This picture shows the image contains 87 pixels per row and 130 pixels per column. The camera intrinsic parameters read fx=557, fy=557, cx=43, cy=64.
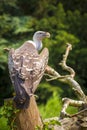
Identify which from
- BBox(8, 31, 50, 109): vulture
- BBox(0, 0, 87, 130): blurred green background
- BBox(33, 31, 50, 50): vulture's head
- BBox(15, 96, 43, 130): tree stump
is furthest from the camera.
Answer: BBox(0, 0, 87, 130): blurred green background

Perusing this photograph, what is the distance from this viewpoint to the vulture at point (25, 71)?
3.74 meters

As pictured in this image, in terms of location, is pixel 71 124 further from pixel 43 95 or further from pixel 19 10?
pixel 19 10

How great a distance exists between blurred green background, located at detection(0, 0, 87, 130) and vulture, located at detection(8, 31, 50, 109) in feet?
14.1

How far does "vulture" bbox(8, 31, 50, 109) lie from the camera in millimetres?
3740

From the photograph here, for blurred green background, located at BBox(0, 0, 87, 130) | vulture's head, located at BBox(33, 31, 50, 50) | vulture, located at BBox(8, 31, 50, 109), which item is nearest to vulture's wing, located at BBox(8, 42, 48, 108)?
vulture, located at BBox(8, 31, 50, 109)

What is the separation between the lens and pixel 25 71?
3861 millimetres

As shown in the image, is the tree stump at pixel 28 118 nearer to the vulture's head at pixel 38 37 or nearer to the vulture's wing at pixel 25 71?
the vulture's wing at pixel 25 71

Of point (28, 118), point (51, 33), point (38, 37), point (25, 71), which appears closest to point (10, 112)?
point (28, 118)

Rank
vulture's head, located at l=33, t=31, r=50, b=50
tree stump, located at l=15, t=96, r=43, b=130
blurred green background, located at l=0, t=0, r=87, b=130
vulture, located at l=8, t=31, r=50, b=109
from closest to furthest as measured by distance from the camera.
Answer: vulture, located at l=8, t=31, r=50, b=109
tree stump, located at l=15, t=96, r=43, b=130
vulture's head, located at l=33, t=31, r=50, b=50
blurred green background, located at l=0, t=0, r=87, b=130

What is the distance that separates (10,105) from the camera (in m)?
3.95

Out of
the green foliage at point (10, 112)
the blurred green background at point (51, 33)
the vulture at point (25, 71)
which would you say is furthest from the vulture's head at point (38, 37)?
the blurred green background at point (51, 33)

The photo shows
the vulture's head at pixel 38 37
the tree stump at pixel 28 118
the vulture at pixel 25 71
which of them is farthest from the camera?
the vulture's head at pixel 38 37

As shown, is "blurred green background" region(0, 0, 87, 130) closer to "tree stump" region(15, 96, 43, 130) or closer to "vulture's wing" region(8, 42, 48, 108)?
"vulture's wing" region(8, 42, 48, 108)

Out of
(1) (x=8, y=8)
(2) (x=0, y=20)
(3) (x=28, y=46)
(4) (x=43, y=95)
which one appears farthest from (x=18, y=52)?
(1) (x=8, y=8)
